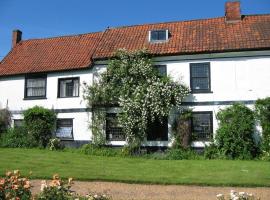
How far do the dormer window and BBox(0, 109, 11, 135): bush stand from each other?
423 inches

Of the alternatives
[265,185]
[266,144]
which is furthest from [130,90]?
[265,185]

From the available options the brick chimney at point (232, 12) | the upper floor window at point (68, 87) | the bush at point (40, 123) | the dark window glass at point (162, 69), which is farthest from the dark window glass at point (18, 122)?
the brick chimney at point (232, 12)

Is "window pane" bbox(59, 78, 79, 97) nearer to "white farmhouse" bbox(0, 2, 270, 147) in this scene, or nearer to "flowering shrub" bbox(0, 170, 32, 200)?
"white farmhouse" bbox(0, 2, 270, 147)

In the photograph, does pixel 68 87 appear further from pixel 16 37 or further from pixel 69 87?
pixel 16 37

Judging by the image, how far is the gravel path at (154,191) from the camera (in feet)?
36.6

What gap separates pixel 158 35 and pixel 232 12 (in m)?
4.89

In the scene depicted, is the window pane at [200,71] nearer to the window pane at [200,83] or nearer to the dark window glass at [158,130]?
the window pane at [200,83]

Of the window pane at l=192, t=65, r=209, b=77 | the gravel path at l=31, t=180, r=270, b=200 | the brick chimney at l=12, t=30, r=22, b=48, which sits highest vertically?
the brick chimney at l=12, t=30, r=22, b=48

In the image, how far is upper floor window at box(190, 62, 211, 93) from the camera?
2230 cm

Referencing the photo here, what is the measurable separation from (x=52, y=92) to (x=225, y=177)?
14.8 m

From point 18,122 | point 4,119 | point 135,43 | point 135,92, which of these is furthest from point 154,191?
point 4,119

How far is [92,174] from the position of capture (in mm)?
14328

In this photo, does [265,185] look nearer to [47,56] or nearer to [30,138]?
[30,138]

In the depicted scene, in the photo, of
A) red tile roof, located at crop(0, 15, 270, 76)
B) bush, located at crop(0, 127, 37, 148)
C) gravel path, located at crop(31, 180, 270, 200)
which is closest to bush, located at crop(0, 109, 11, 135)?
bush, located at crop(0, 127, 37, 148)
